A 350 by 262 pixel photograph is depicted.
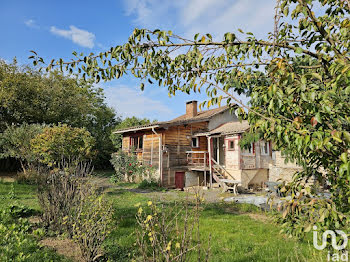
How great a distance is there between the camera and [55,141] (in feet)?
39.4

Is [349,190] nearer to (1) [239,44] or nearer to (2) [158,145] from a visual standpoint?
(1) [239,44]

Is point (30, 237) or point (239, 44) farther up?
point (239, 44)

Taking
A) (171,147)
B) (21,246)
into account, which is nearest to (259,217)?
(21,246)

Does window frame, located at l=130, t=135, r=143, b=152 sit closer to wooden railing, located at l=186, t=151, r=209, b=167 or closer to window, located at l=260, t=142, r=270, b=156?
wooden railing, located at l=186, t=151, r=209, b=167

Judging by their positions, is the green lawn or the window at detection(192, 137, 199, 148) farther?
the window at detection(192, 137, 199, 148)

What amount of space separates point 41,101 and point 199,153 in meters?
17.7

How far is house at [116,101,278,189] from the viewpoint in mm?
16938

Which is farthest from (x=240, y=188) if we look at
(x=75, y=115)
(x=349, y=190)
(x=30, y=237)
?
(x=75, y=115)

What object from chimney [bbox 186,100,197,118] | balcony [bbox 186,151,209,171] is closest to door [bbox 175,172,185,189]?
balcony [bbox 186,151,209,171]

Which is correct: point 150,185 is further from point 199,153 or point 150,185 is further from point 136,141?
point 136,141

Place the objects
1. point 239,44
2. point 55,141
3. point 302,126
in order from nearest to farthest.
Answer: point 302,126, point 239,44, point 55,141

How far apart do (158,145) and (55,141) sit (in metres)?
8.14

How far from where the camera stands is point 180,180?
18.7m

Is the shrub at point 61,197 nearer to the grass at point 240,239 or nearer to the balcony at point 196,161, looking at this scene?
the grass at point 240,239
